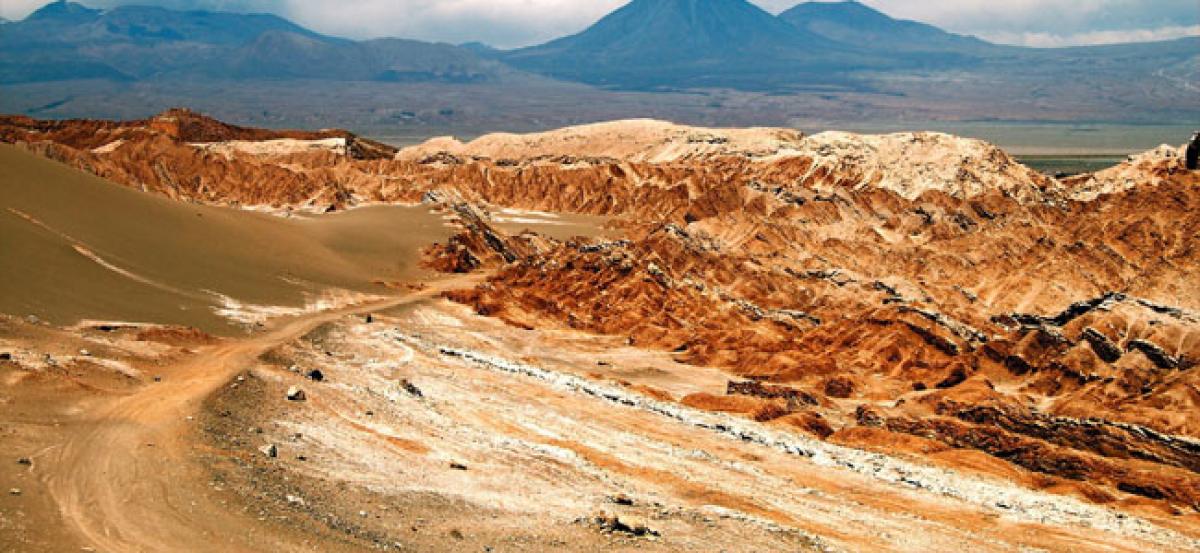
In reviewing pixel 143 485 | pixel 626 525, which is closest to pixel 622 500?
pixel 626 525

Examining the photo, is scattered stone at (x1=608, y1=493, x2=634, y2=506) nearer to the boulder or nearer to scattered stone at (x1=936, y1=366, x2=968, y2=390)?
the boulder

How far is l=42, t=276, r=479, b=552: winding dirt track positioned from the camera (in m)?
17.3

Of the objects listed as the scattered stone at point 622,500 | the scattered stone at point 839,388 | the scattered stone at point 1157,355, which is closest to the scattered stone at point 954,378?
the scattered stone at point 839,388

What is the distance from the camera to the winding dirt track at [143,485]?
56.7 ft

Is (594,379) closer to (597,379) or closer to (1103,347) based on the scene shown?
(597,379)

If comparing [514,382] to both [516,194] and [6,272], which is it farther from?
[516,194]

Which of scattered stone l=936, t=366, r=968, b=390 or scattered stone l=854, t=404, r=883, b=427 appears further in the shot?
scattered stone l=936, t=366, r=968, b=390

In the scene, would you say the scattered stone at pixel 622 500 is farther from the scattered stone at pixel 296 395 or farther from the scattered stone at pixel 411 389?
the scattered stone at pixel 411 389

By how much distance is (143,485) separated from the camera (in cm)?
1942

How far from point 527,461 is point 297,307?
2541 centimetres

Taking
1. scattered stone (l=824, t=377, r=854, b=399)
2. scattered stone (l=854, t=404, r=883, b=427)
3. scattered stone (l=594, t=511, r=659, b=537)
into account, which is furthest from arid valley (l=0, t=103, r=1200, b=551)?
scattered stone (l=854, t=404, r=883, b=427)

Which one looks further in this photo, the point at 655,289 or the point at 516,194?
the point at 516,194

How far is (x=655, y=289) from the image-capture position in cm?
5484

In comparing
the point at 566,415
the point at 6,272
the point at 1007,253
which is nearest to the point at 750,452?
the point at 566,415
